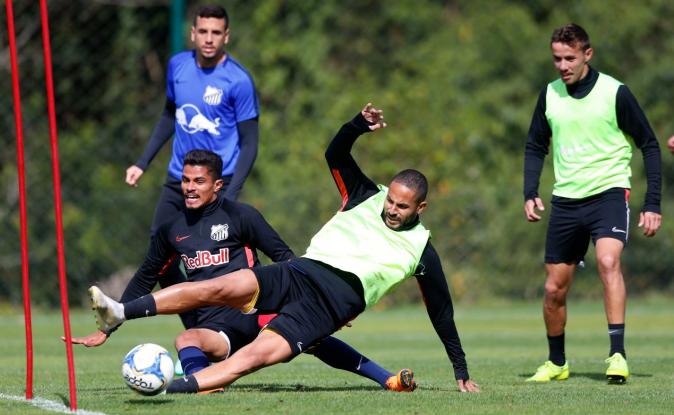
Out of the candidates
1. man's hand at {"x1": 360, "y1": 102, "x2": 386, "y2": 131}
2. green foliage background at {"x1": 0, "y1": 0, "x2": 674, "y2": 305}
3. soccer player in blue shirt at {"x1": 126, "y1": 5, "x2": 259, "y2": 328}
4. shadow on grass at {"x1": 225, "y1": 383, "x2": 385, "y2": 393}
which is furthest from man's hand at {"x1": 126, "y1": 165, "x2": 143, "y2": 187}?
green foliage background at {"x1": 0, "y1": 0, "x2": 674, "y2": 305}

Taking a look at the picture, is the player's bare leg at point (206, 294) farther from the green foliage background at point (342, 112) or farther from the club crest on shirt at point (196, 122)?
the green foliage background at point (342, 112)

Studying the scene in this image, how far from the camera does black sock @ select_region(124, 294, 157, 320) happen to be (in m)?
6.69

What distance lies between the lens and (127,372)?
21.6 ft

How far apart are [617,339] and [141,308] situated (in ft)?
11.4

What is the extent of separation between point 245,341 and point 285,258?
68 cm

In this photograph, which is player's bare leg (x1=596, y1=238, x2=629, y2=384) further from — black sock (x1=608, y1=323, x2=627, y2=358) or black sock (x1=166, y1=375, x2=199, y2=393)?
black sock (x1=166, y1=375, x2=199, y2=393)

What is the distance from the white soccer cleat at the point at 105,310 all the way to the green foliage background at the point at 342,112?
38.1ft

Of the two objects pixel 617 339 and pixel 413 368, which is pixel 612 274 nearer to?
pixel 617 339

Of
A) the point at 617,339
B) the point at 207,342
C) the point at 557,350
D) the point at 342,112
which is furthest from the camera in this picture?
the point at 342,112

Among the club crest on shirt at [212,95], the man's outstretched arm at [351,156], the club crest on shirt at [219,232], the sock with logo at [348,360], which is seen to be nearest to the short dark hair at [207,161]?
the club crest on shirt at [219,232]

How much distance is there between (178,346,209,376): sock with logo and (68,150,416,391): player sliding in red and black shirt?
0.5 inches

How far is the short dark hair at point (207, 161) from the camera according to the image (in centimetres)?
797

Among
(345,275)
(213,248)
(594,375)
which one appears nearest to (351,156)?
(345,275)

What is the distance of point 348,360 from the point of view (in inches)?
307
